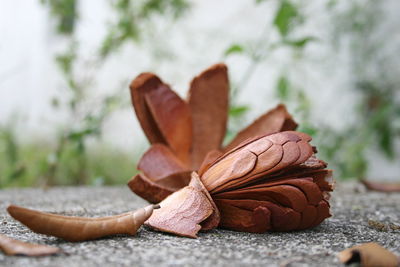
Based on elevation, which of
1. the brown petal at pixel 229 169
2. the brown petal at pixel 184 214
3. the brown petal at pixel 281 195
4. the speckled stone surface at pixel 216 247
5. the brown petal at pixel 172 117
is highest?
the brown petal at pixel 172 117

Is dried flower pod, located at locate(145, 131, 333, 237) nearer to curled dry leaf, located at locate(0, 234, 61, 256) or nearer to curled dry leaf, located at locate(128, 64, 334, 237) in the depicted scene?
curled dry leaf, located at locate(128, 64, 334, 237)

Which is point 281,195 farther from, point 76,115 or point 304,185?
point 76,115

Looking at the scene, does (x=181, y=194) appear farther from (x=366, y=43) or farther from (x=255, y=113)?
(x=366, y=43)

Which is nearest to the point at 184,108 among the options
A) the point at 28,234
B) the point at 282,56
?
the point at 28,234

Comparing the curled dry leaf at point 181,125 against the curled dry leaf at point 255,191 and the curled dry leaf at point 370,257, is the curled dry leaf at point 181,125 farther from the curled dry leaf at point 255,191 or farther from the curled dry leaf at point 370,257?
the curled dry leaf at point 370,257

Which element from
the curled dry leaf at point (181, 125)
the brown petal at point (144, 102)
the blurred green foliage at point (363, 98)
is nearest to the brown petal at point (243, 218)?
the curled dry leaf at point (181, 125)

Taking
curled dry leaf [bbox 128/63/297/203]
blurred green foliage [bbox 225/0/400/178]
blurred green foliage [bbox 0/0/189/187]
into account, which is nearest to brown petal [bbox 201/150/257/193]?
curled dry leaf [bbox 128/63/297/203]
